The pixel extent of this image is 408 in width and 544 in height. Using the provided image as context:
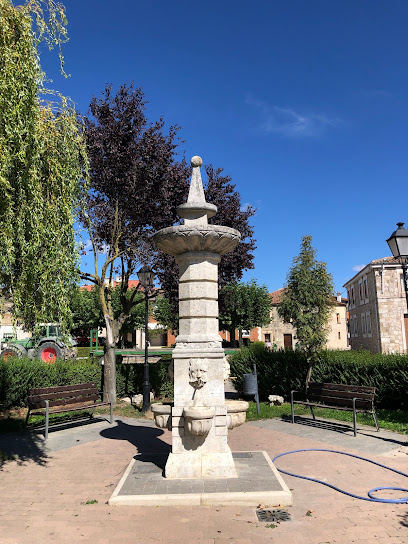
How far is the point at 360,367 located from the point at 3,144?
34.1 feet

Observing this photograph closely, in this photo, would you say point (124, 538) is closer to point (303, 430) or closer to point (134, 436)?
point (134, 436)

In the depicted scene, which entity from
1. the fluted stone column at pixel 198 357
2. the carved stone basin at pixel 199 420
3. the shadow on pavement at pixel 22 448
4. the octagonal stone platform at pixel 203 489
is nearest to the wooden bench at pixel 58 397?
the shadow on pavement at pixel 22 448

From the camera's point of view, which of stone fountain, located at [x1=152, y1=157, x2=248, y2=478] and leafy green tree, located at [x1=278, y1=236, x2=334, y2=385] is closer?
stone fountain, located at [x1=152, y1=157, x2=248, y2=478]

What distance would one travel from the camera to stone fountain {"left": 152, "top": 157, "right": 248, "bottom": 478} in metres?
5.50

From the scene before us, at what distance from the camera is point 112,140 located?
1234cm

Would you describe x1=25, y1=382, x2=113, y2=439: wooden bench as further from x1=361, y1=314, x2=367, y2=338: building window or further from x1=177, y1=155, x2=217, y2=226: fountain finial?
x1=361, y1=314, x2=367, y2=338: building window

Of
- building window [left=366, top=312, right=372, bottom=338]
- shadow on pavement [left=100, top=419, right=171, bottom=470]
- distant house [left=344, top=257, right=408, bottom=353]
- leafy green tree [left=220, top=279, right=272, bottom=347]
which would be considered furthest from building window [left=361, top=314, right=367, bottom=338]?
shadow on pavement [left=100, top=419, right=171, bottom=470]

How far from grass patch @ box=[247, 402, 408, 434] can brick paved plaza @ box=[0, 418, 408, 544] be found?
95cm

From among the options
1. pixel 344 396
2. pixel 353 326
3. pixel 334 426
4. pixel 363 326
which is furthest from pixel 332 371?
pixel 353 326

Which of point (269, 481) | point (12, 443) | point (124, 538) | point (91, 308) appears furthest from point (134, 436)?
point (91, 308)

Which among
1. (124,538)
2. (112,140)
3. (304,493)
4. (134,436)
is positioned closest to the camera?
(124,538)

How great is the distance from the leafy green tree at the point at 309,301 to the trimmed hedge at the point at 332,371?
45cm

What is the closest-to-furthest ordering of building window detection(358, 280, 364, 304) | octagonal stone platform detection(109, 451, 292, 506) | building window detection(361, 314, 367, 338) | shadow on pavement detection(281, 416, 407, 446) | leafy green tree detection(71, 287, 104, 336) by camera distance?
octagonal stone platform detection(109, 451, 292, 506)
shadow on pavement detection(281, 416, 407, 446)
building window detection(361, 314, 367, 338)
building window detection(358, 280, 364, 304)
leafy green tree detection(71, 287, 104, 336)

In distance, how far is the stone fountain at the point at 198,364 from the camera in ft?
18.1
